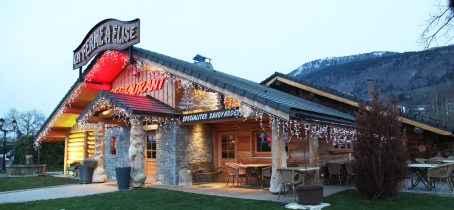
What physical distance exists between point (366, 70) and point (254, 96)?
2191 inches

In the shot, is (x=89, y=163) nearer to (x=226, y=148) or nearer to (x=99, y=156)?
(x=99, y=156)

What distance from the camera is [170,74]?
10.7 metres

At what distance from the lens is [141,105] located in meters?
9.75

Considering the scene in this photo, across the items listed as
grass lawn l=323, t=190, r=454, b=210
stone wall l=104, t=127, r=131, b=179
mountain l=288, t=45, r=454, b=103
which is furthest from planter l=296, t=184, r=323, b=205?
mountain l=288, t=45, r=454, b=103

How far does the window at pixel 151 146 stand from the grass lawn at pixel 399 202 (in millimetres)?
6506

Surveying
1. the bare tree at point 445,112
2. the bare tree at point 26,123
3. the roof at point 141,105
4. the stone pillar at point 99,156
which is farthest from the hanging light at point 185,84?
the bare tree at point 26,123

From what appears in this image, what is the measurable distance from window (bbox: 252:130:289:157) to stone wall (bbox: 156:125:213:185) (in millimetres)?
1779

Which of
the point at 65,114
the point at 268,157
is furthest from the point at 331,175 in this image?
the point at 65,114

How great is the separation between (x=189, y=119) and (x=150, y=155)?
9.09 feet

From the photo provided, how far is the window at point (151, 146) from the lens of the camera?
454 inches

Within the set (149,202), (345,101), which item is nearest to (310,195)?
(149,202)

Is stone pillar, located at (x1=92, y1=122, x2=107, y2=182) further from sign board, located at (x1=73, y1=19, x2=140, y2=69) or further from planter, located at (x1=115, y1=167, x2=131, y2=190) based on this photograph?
sign board, located at (x1=73, y1=19, x2=140, y2=69)

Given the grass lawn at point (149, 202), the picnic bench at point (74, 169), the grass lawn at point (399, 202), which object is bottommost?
the grass lawn at point (149, 202)

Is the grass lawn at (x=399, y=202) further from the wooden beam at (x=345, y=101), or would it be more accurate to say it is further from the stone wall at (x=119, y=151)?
the stone wall at (x=119, y=151)
